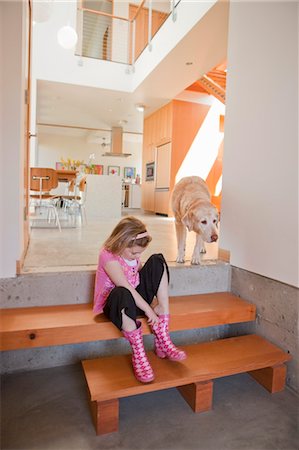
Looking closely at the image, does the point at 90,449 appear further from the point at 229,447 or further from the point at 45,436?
the point at 229,447

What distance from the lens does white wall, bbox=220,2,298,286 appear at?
1614 mm

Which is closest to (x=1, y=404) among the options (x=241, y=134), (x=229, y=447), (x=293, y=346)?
(x=229, y=447)

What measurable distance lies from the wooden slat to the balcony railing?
6.17m

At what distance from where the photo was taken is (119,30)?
6.85m

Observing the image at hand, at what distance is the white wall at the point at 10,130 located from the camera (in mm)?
1591

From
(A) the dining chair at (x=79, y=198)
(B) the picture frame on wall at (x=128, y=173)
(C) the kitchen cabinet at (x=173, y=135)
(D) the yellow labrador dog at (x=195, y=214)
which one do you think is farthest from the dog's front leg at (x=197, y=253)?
(B) the picture frame on wall at (x=128, y=173)

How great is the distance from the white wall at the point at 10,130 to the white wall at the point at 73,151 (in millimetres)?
10471

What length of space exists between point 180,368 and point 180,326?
0.27m

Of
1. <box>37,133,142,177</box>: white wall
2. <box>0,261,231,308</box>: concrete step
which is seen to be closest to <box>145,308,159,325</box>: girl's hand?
<box>0,261,231,308</box>: concrete step

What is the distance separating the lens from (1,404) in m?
1.38

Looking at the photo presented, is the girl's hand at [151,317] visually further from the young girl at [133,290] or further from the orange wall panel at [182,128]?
the orange wall panel at [182,128]

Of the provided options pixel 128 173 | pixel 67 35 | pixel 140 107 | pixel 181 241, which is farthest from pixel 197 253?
pixel 128 173

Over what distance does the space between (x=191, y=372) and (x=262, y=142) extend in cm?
134

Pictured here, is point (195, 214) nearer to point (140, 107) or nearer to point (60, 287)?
point (60, 287)
